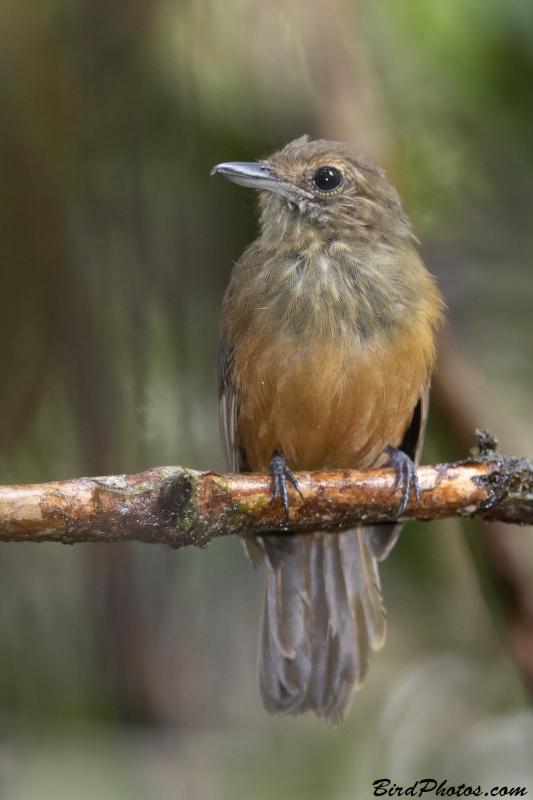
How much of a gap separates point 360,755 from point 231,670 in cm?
75

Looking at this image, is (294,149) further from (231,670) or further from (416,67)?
(231,670)

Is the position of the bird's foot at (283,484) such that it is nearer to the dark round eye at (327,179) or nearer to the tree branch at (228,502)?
the tree branch at (228,502)

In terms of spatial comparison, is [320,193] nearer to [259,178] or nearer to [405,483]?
[259,178]

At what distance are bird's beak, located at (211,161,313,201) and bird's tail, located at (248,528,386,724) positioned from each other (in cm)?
166

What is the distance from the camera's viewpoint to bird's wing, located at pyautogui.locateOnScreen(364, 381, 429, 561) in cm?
409

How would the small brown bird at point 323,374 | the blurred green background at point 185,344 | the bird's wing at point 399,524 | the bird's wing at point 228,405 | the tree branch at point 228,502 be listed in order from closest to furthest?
1. the tree branch at point 228,502
2. the blurred green background at point 185,344
3. the small brown bird at point 323,374
4. the bird's wing at point 228,405
5. the bird's wing at point 399,524

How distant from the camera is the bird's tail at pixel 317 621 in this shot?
399cm

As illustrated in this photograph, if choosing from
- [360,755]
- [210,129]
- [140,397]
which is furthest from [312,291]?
[360,755]

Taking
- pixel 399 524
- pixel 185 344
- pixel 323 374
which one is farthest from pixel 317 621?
pixel 185 344

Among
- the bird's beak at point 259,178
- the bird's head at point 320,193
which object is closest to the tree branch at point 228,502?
the bird's head at point 320,193

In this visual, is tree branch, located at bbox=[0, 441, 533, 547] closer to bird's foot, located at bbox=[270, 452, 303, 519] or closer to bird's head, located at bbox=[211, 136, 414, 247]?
bird's foot, located at bbox=[270, 452, 303, 519]

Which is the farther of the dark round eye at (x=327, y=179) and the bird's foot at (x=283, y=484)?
the dark round eye at (x=327, y=179)

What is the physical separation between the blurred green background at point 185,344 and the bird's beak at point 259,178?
28 centimetres

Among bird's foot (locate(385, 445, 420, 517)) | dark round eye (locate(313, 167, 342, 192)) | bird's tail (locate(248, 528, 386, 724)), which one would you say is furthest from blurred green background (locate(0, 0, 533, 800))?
bird's foot (locate(385, 445, 420, 517))
